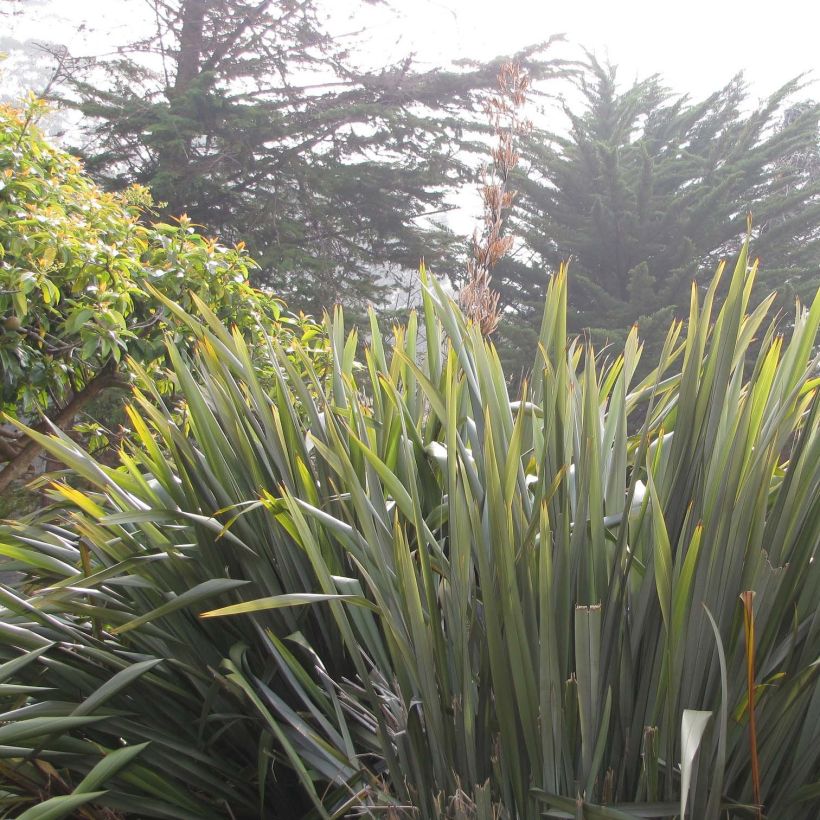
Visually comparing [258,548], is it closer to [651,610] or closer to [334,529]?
[334,529]

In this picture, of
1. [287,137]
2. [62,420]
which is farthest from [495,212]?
[287,137]

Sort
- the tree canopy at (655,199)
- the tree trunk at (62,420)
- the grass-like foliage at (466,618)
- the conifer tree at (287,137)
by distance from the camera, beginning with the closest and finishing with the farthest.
Answer: the grass-like foliage at (466,618) < the tree trunk at (62,420) < the conifer tree at (287,137) < the tree canopy at (655,199)

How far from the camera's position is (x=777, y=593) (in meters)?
0.99

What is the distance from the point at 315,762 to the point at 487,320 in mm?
1137

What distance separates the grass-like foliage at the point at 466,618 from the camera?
95 cm

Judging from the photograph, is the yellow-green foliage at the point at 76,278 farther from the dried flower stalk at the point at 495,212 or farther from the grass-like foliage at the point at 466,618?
the grass-like foliage at the point at 466,618

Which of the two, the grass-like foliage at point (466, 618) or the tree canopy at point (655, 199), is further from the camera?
the tree canopy at point (655, 199)

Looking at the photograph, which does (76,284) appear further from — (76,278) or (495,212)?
(495,212)

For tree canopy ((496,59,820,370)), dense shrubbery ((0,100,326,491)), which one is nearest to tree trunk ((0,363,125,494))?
dense shrubbery ((0,100,326,491))

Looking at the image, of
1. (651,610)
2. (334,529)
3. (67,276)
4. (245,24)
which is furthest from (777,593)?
(245,24)

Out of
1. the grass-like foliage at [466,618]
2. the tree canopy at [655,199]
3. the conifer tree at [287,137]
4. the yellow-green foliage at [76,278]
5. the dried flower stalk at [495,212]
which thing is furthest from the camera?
the tree canopy at [655,199]

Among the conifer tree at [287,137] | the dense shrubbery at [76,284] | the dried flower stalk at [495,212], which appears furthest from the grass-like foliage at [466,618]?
the conifer tree at [287,137]

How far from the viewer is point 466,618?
41.9 inches

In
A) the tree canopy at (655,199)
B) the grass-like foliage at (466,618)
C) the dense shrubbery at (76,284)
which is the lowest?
the grass-like foliage at (466,618)
